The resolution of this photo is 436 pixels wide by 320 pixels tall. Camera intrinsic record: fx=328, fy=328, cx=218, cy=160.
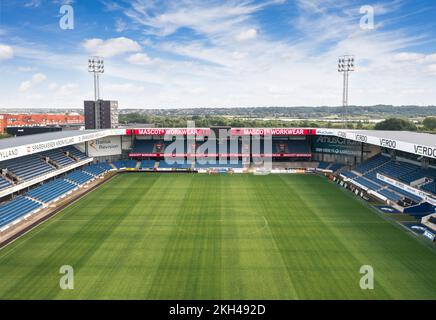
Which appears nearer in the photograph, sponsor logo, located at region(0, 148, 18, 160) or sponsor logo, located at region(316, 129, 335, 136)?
sponsor logo, located at region(0, 148, 18, 160)

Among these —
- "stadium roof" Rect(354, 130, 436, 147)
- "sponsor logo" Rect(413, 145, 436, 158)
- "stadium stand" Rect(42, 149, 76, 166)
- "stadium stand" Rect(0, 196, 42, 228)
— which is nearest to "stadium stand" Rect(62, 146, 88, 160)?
"stadium stand" Rect(42, 149, 76, 166)

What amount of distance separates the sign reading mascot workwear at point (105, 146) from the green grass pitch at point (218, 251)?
1791 cm

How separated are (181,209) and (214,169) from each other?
68.3ft

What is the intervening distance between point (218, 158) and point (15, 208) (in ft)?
110

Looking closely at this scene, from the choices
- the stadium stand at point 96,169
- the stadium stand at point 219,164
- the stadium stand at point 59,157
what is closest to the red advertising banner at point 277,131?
the stadium stand at point 219,164

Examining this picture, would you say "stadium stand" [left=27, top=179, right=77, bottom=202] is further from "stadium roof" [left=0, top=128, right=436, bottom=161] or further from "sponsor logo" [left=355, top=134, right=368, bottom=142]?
"sponsor logo" [left=355, top=134, right=368, bottom=142]

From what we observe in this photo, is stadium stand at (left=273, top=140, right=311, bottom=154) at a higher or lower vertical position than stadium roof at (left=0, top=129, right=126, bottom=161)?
lower

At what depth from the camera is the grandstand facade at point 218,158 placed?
103ft

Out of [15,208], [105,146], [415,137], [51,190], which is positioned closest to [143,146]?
[105,146]

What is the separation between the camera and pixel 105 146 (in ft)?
180

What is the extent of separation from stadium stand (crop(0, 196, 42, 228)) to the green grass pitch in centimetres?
254

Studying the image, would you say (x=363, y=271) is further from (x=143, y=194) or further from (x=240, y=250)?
(x=143, y=194)

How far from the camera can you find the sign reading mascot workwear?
5269 cm

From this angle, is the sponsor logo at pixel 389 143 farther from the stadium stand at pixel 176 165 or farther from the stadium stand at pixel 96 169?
the stadium stand at pixel 96 169
